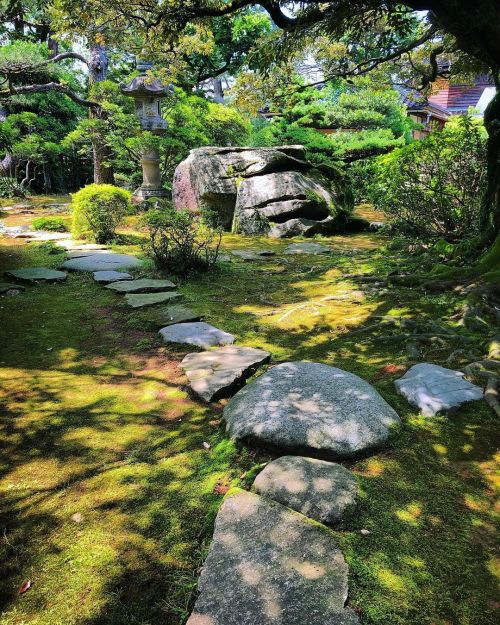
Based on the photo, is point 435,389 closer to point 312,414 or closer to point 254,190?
point 312,414

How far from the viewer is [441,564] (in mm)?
1771

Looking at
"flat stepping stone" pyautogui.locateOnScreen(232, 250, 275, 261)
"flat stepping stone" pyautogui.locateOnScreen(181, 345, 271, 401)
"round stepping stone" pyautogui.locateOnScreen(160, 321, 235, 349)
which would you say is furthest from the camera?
"flat stepping stone" pyautogui.locateOnScreen(232, 250, 275, 261)

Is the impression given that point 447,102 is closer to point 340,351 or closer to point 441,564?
point 340,351

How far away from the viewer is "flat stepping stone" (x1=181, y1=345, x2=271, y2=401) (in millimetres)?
3279

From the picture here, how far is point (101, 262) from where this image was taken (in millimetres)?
7352

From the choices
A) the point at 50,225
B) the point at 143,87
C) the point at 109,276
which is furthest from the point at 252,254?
the point at 143,87

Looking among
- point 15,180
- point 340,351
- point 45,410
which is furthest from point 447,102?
point 45,410

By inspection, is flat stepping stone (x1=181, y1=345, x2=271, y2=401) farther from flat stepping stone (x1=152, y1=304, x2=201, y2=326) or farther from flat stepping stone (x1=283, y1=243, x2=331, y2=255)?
flat stepping stone (x1=283, y1=243, x2=331, y2=255)

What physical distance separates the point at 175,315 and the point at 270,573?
11.7 ft

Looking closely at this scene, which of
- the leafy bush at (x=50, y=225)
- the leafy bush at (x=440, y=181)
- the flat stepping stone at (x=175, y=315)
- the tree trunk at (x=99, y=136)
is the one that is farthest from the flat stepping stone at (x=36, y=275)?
the tree trunk at (x=99, y=136)

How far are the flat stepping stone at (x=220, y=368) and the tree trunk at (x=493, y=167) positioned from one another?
3520 mm

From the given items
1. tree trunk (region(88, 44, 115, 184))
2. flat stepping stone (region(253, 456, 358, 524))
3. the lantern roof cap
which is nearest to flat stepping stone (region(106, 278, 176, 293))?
flat stepping stone (region(253, 456, 358, 524))

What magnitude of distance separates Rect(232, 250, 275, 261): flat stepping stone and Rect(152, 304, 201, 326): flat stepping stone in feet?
10.9

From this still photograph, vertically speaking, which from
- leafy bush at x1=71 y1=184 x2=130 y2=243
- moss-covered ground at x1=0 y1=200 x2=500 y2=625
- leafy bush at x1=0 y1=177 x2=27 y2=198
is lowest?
moss-covered ground at x1=0 y1=200 x2=500 y2=625
